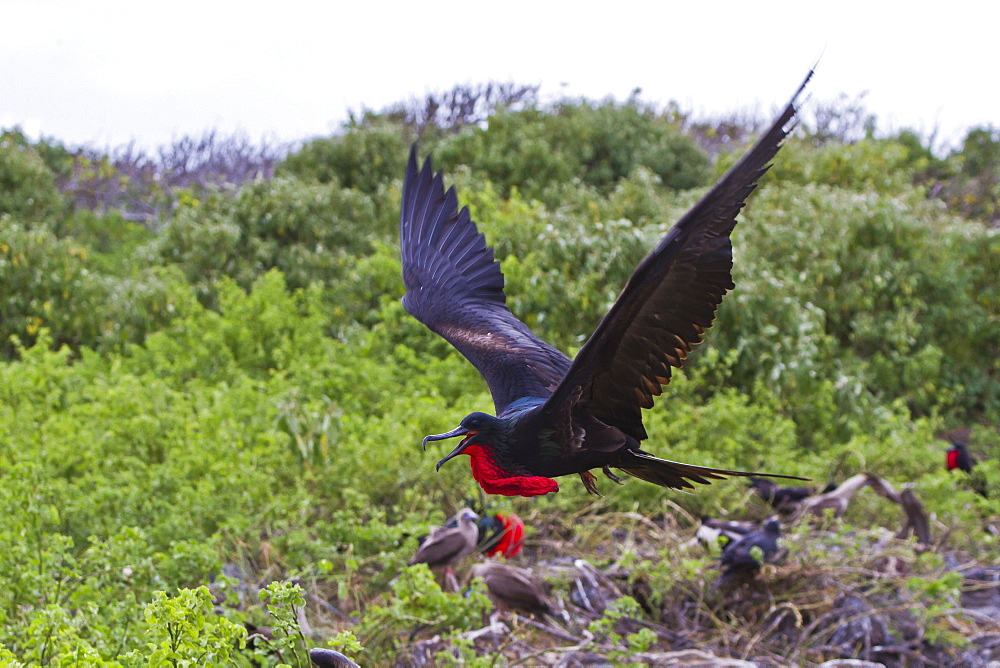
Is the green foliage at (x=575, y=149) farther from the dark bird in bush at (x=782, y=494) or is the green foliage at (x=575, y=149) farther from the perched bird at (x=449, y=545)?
the perched bird at (x=449, y=545)

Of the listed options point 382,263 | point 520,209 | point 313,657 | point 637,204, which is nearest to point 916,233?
point 637,204

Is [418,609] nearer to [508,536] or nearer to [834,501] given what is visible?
[508,536]

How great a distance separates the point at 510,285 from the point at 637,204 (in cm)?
227

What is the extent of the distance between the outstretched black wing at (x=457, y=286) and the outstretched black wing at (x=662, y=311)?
43cm

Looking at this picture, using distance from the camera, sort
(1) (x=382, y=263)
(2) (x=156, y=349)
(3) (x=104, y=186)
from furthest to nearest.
Result: (3) (x=104, y=186)
(1) (x=382, y=263)
(2) (x=156, y=349)

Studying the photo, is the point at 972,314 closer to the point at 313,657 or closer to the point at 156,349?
the point at 156,349

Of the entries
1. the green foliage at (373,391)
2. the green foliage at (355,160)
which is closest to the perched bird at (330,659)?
the green foliage at (373,391)

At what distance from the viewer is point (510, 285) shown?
560cm

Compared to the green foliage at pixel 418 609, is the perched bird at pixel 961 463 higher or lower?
higher

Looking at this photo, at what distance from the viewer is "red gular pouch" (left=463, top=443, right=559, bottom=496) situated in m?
1.70

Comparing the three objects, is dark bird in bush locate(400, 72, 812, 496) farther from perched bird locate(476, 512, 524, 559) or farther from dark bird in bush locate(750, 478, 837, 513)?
dark bird in bush locate(750, 478, 837, 513)

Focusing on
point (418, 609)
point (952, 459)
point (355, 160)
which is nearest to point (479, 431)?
point (418, 609)

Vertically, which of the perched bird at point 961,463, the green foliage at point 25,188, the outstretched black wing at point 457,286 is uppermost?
the outstretched black wing at point 457,286

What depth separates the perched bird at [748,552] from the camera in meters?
2.81
